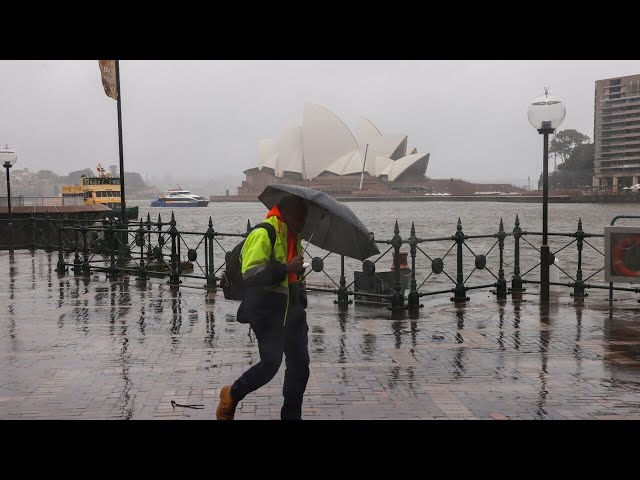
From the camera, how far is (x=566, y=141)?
148125mm

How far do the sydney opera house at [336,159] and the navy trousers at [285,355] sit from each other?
283 ft

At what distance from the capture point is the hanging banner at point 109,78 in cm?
1819

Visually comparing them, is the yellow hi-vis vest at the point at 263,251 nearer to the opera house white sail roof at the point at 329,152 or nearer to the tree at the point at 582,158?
the opera house white sail roof at the point at 329,152

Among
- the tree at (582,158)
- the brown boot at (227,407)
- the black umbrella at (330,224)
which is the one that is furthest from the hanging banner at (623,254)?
the tree at (582,158)

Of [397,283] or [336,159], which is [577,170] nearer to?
[336,159]

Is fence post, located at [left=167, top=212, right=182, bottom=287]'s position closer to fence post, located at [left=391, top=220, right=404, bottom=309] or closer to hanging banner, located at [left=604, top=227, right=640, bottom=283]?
fence post, located at [left=391, top=220, right=404, bottom=309]

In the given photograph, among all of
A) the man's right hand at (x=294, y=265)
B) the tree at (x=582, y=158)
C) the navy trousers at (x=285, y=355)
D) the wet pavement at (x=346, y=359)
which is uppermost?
the tree at (x=582, y=158)
